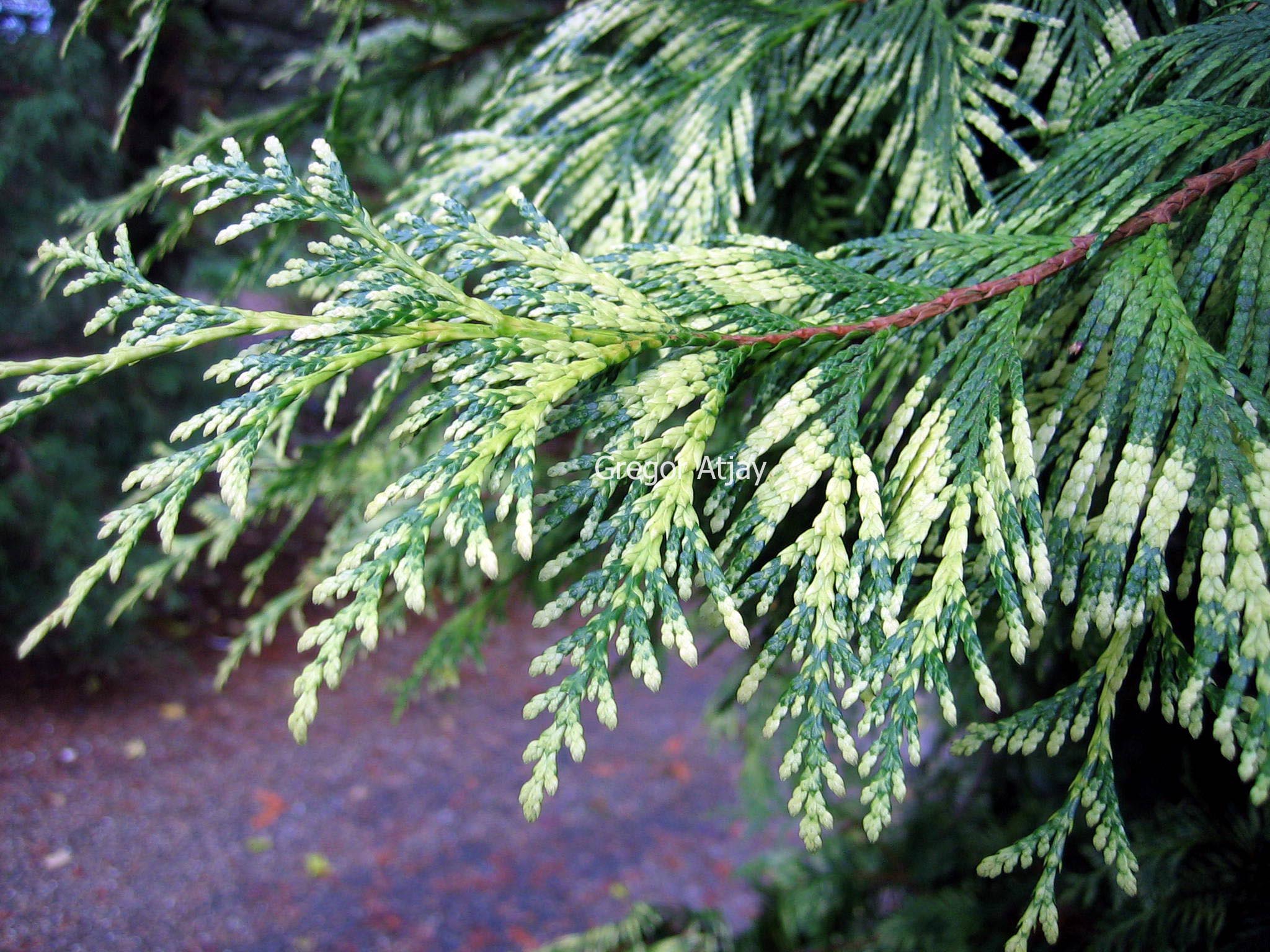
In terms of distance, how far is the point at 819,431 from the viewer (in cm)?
118

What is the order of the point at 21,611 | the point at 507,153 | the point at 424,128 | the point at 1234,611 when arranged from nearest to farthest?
the point at 1234,611
the point at 507,153
the point at 424,128
the point at 21,611

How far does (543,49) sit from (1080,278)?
1272mm

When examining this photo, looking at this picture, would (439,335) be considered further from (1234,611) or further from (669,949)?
(669,949)

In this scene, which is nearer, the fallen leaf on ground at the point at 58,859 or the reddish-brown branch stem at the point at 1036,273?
Result: the reddish-brown branch stem at the point at 1036,273

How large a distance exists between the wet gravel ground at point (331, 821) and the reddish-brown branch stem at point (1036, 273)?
264 centimetres

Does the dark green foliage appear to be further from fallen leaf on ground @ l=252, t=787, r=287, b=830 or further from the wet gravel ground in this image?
fallen leaf on ground @ l=252, t=787, r=287, b=830

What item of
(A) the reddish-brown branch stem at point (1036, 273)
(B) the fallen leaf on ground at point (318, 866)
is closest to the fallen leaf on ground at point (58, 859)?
(B) the fallen leaf on ground at point (318, 866)

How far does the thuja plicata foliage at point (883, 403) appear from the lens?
102cm

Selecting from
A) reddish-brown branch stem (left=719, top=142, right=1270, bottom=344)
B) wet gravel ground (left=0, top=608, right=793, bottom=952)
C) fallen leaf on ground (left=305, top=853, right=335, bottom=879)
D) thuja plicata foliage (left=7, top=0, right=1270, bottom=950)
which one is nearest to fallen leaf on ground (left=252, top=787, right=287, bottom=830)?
wet gravel ground (left=0, top=608, right=793, bottom=952)

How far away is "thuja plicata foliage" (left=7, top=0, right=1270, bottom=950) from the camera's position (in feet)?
3.33

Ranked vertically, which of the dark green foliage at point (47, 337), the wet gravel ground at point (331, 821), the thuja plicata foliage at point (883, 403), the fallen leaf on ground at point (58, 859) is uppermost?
the thuja plicata foliage at point (883, 403)

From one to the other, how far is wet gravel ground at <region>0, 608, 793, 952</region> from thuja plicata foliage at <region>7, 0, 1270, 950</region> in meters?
2.57

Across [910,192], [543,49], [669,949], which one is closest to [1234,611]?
[910,192]

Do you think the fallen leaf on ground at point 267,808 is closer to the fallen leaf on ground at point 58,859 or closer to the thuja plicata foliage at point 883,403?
the fallen leaf on ground at point 58,859
